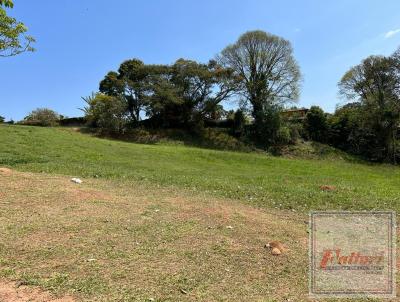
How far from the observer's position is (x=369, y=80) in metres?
38.0

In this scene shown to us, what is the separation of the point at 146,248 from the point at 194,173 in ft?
34.8

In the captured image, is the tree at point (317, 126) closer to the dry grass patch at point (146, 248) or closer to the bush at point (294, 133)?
the bush at point (294, 133)

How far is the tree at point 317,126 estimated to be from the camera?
38969 millimetres

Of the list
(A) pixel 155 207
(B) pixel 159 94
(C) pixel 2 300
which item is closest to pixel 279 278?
(C) pixel 2 300

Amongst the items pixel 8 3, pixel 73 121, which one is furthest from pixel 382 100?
pixel 8 3

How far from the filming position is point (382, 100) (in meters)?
36.3

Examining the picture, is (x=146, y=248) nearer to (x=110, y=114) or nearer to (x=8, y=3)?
(x=8, y=3)

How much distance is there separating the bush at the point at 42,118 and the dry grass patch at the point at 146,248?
3233 cm

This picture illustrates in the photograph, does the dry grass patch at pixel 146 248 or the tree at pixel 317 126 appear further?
the tree at pixel 317 126

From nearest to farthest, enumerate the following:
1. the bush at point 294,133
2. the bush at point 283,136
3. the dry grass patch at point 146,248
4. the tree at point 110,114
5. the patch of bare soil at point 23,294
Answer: the patch of bare soil at point 23,294, the dry grass patch at point 146,248, the tree at point 110,114, the bush at point 283,136, the bush at point 294,133

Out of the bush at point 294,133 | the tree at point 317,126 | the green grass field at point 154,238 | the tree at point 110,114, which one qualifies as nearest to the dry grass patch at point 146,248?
the green grass field at point 154,238

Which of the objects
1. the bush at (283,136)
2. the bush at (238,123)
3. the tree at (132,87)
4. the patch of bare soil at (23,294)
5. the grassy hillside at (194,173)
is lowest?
the patch of bare soil at (23,294)

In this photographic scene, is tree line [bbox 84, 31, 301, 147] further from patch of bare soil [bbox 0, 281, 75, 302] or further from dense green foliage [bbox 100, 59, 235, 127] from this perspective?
patch of bare soil [bbox 0, 281, 75, 302]

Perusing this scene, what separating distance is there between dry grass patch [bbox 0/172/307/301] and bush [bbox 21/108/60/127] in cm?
3233
